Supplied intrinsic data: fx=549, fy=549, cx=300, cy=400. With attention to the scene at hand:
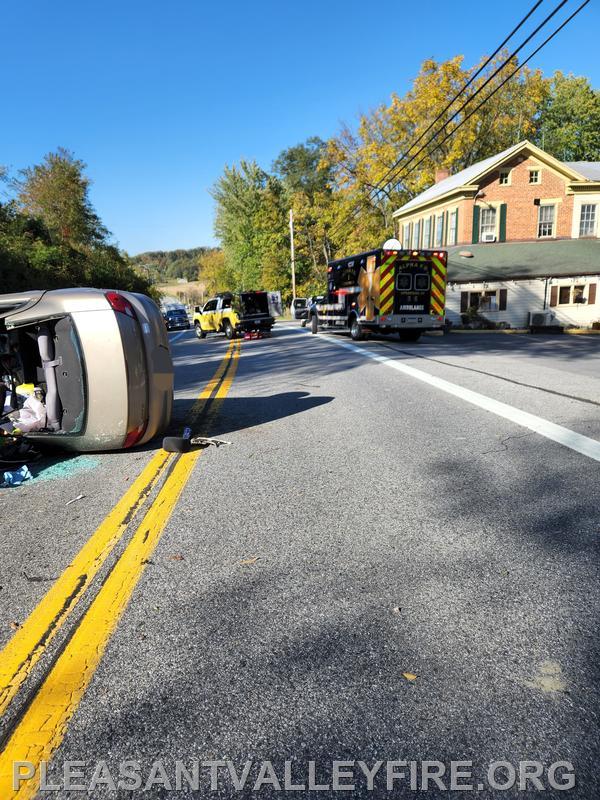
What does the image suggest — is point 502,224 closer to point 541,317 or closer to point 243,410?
point 541,317

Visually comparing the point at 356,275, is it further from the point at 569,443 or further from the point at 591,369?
the point at 569,443

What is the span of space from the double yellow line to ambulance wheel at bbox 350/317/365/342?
16.7 m

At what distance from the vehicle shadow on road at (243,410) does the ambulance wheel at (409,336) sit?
40.8 ft

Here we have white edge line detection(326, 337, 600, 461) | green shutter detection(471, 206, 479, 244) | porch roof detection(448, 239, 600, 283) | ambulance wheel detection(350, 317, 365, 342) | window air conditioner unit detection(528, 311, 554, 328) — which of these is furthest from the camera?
green shutter detection(471, 206, 479, 244)

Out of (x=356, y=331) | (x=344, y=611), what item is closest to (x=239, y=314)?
(x=356, y=331)

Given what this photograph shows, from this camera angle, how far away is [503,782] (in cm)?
170

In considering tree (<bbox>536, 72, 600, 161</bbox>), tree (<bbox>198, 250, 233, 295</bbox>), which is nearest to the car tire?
tree (<bbox>536, 72, 600, 161</bbox>)

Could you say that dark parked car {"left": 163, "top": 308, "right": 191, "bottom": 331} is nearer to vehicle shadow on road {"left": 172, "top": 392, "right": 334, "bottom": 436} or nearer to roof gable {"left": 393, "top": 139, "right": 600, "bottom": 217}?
roof gable {"left": 393, "top": 139, "right": 600, "bottom": 217}

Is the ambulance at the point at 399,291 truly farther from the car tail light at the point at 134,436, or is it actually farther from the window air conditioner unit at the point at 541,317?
the car tail light at the point at 134,436

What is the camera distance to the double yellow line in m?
1.86

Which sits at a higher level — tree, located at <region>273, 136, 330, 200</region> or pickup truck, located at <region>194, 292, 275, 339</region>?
tree, located at <region>273, 136, 330, 200</region>

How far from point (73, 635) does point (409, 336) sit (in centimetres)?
1973

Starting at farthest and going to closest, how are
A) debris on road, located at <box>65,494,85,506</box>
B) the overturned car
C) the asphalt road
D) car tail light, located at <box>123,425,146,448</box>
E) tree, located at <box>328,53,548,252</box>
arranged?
tree, located at <box>328,53,548,252</box>
car tail light, located at <box>123,425,146,448</box>
the overturned car
debris on road, located at <box>65,494,85,506</box>
the asphalt road

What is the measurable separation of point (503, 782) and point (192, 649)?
4.16ft
